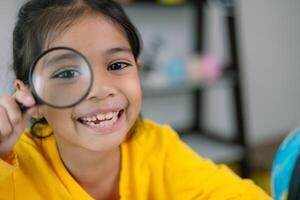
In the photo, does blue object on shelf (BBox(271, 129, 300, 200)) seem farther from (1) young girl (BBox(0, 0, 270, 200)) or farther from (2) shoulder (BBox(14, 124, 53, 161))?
(2) shoulder (BBox(14, 124, 53, 161))

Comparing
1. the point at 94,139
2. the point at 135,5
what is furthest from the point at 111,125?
the point at 135,5

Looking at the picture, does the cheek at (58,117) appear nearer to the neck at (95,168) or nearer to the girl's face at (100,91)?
the girl's face at (100,91)

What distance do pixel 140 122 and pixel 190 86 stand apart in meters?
1.30

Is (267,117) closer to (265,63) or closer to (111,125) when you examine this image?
(265,63)

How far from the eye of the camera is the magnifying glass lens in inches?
28.7

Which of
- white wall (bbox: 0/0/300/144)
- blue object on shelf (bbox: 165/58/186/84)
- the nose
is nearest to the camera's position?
the nose

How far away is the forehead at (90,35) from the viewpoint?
84 cm

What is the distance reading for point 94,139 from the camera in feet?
2.84

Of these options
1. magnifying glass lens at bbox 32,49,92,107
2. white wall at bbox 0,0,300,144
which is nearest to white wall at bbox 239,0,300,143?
white wall at bbox 0,0,300,144

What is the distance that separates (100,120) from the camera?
0.87 m

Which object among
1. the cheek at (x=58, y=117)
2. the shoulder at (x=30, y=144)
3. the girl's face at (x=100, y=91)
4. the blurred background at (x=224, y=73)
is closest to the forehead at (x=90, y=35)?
the girl's face at (x=100, y=91)

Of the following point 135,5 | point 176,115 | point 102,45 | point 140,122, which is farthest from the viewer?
point 176,115

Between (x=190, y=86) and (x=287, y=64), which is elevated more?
(x=190, y=86)

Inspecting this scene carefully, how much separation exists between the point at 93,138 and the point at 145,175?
0.23 meters
